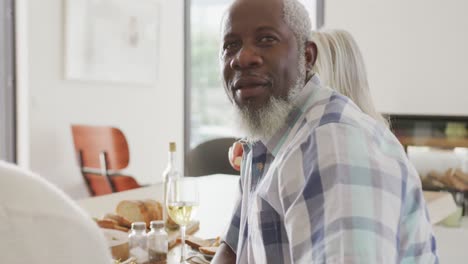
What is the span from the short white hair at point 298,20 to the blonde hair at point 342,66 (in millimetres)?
410

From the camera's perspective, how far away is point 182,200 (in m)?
1.67

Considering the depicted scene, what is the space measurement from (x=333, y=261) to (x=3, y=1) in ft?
13.8

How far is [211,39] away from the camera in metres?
6.14

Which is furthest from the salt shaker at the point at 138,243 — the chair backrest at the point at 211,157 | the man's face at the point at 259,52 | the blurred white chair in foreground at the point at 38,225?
the chair backrest at the point at 211,157

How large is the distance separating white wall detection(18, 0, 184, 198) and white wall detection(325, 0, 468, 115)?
1.72 metres

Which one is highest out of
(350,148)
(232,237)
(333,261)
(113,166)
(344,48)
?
(344,48)

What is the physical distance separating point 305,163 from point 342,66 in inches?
31.9

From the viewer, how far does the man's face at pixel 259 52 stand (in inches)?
44.5

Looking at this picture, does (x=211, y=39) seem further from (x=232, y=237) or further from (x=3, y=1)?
(x=232, y=237)

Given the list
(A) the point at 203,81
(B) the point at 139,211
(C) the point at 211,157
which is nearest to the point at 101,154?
(C) the point at 211,157

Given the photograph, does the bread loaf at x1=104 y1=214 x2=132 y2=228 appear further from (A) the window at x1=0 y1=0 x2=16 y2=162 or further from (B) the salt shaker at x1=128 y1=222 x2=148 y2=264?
(A) the window at x1=0 y1=0 x2=16 y2=162

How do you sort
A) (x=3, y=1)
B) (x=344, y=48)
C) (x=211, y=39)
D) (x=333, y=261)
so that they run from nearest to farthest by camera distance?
(x=333, y=261), (x=344, y=48), (x=3, y=1), (x=211, y=39)

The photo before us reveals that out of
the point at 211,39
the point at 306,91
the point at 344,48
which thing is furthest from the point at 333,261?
the point at 211,39

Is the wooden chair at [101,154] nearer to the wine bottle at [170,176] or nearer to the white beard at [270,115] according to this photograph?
the wine bottle at [170,176]
